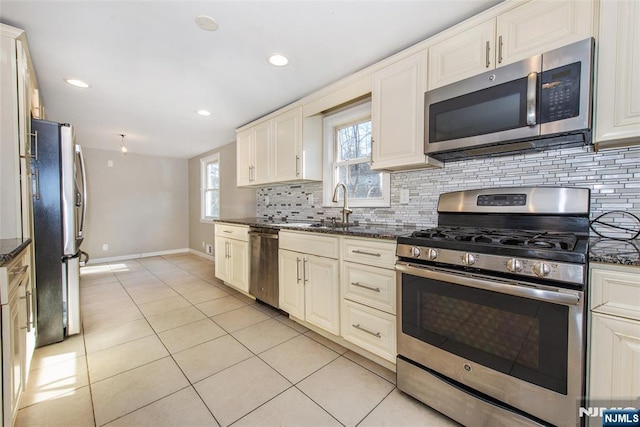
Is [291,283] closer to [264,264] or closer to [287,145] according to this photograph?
[264,264]

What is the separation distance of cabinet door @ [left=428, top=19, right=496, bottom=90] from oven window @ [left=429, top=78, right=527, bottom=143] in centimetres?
16

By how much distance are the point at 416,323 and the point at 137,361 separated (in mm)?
1972

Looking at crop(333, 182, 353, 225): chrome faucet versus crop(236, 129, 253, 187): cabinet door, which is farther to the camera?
crop(236, 129, 253, 187): cabinet door

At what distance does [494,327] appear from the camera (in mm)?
1213

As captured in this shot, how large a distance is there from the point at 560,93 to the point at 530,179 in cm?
51

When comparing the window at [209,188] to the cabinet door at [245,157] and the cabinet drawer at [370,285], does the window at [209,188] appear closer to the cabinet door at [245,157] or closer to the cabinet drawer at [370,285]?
the cabinet door at [245,157]

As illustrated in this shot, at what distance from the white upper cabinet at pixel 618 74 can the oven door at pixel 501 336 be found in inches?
32.3

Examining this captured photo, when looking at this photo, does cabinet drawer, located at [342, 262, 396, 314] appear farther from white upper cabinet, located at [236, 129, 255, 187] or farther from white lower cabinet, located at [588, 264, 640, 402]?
white upper cabinet, located at [236, 129, 255, 187]

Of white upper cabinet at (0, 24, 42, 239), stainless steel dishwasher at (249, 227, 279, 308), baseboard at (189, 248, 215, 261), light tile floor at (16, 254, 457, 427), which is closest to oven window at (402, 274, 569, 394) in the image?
light tile floor at (16, 254, 457, 427)

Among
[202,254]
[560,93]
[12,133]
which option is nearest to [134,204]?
[202,254]

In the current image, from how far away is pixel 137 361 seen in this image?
1.89 meters

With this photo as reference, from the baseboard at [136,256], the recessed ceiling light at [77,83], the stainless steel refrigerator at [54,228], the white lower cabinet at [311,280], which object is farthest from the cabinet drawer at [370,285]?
the baseboard at [136,256]

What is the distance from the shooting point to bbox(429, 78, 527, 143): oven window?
4.64 ft

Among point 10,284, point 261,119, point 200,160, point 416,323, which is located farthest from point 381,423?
point 200,160
